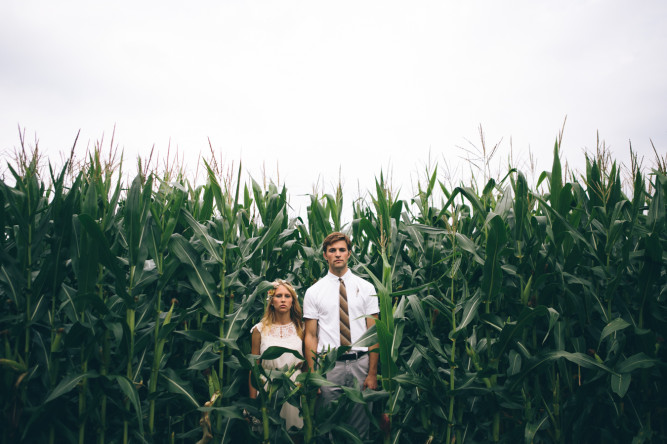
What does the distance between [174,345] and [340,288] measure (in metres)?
1.63

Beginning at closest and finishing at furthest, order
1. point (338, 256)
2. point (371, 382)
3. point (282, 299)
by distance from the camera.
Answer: point (371, 382)
point (282, 299)
point (338, 256)

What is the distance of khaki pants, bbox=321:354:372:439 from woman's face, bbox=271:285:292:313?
0.67 m

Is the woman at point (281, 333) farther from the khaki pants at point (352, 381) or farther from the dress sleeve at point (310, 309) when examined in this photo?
the khaki pants at point (352, 381)

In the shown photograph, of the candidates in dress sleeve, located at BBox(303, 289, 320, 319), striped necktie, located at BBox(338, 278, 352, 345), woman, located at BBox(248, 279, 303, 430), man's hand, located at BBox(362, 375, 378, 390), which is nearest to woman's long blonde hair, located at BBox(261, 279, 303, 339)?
woman, located at BBox(248, 279, 303, 430)

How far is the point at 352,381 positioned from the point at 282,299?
93 centimetres

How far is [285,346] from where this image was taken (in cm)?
328

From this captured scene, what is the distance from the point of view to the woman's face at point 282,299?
325 centimetres

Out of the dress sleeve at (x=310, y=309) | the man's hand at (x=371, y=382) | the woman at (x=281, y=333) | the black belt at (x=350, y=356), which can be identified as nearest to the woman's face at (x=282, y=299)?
the woman at (x=281, y=333)

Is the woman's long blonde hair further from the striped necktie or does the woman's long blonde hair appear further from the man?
the striped necktie

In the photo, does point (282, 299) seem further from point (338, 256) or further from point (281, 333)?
point (338, 256)

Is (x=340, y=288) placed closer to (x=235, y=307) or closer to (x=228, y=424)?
(x=235, y=307)

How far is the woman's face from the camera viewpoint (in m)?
3.25

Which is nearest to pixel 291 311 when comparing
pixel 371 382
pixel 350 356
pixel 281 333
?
pixel 281 333

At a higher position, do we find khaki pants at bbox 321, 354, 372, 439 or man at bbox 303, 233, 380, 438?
man at bbox 303, 233, 380, 438
